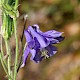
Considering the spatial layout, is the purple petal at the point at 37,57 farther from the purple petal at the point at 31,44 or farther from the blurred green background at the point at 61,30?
the blurred green background at the point at 61,30

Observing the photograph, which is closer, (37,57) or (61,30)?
(37,57)

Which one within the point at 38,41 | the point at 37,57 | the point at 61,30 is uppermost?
the point at 38,41

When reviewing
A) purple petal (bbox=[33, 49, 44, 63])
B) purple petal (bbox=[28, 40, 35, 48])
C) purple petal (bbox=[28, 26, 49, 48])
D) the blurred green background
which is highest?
purple petal (bbox=[28, 26, 49, 48])

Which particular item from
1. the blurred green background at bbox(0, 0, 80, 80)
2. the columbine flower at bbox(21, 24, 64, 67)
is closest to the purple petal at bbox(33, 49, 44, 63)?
the columbine flower at bbox(21, 24, 64, 67)

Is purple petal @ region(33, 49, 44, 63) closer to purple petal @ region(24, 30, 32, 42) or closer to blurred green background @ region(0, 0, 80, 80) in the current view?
purple petal @ region(24, 30, 32, 42)

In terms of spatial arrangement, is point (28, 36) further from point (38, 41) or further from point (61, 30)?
point (61, 30)

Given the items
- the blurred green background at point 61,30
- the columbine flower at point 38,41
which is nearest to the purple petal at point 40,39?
the columbine flower at point 38,41

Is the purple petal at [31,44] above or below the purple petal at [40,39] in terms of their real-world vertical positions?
below

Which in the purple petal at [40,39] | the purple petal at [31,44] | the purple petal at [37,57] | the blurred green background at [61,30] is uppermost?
the purple petal at [40,39]

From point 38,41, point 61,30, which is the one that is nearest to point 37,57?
point 38,41
